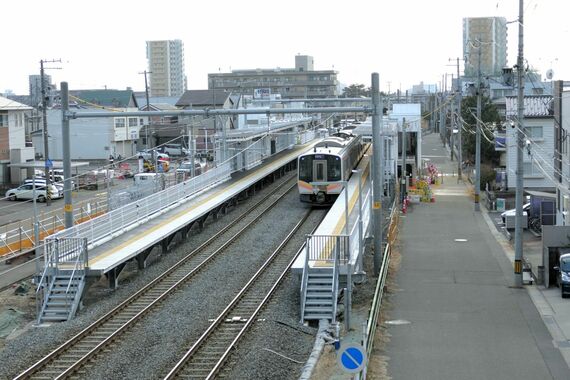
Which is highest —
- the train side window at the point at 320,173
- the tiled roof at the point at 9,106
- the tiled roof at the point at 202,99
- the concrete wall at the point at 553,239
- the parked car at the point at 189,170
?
the tiled roof at the point at 202,99

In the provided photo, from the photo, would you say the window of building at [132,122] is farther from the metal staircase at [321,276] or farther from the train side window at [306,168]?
the metal staircase at [321,276]

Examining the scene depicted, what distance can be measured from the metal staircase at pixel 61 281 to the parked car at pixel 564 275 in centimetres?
905

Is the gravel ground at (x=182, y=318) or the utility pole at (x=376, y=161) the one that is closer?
the gravel ground at (x=182, y=318)

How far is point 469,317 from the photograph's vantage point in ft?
45.0

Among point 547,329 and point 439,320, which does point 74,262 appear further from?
point 547,329

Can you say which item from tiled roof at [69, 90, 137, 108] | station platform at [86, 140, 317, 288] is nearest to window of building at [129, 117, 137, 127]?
tiled roof at [69, 90, 137, 108]

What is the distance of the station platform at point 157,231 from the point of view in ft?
50.3

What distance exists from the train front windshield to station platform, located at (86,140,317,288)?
2.20m

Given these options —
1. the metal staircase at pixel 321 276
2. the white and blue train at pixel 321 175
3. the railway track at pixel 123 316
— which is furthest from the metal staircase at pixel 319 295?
the white and blue train at pixel 321 175

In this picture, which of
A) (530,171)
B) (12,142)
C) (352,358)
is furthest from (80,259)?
(12,142)

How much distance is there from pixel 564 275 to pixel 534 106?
19052 mm

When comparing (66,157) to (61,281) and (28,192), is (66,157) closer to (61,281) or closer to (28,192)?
(61,281)

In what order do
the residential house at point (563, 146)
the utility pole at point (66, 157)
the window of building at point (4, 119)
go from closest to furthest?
1. the utility pole at point (66, 157)
2. the residential house at point (563, 146)
3. the window of building at point (4, 119)

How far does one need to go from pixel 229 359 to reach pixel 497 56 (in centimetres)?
16148
